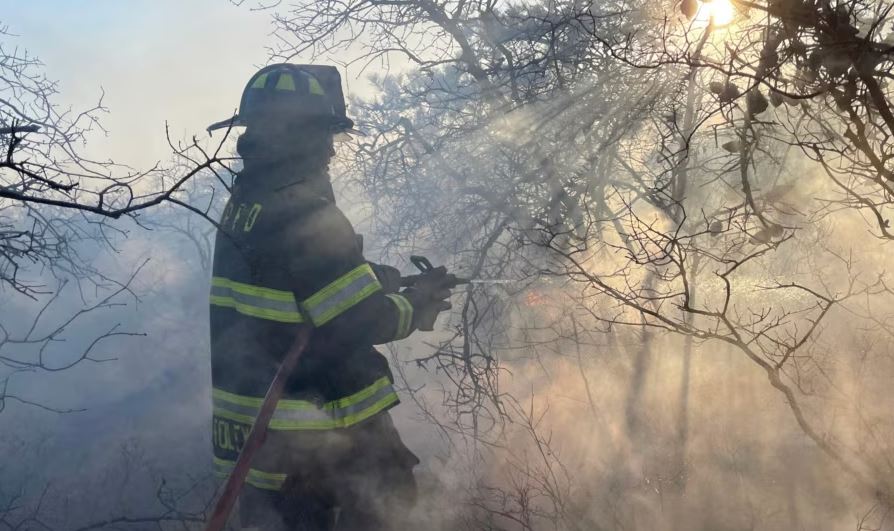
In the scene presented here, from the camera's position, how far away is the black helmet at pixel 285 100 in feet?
10.1

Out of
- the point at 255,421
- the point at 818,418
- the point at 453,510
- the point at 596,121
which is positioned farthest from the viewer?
the point at 596,121

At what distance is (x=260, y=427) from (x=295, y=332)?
441 mm

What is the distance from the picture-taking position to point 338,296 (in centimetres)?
285

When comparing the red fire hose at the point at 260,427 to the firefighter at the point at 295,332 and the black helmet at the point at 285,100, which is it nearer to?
the firefighter at the point at 295,332

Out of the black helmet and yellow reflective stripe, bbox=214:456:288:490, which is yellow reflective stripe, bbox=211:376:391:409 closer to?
yellow reflective stripe, bbox=214:456:288:490

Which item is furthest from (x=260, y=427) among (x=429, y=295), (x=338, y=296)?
(x=429, y=295)

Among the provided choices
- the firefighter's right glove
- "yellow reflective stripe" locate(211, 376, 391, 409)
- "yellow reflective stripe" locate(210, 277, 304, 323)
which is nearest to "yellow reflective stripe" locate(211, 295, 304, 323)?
"yellow reflective stripe" locate(210, 277, 304, 323)

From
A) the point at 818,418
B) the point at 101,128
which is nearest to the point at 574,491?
the point at 818,418

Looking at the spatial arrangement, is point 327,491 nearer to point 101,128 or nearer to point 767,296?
point 101,128

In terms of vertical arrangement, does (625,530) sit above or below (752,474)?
below

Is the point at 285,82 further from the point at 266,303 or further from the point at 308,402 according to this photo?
the point at 308,402

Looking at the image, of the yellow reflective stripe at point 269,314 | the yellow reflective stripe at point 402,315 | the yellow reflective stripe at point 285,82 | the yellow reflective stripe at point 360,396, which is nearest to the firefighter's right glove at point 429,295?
the yellow reflective stripe at point 402,315

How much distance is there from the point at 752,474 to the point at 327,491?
3297 mm

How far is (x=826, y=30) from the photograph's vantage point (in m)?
1.61
